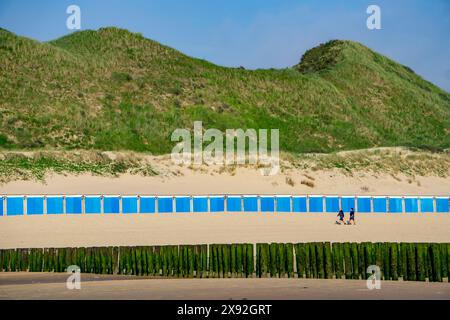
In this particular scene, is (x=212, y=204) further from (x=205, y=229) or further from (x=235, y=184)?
(x=235, y=184)

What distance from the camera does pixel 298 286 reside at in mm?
27406

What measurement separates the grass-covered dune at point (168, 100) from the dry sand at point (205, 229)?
83.9ft

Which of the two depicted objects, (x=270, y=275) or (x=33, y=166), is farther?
(x=33, y=166)

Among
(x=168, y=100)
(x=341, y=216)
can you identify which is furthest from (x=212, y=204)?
(x=168, y=100)

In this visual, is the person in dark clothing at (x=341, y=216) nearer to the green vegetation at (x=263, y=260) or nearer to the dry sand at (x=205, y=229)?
the dry sand at (x=205, y=229)

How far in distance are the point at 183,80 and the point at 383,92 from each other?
108 feet

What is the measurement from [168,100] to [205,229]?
4657cm

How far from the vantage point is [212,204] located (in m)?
47.1

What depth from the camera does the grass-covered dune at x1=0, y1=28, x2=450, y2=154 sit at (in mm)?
75500

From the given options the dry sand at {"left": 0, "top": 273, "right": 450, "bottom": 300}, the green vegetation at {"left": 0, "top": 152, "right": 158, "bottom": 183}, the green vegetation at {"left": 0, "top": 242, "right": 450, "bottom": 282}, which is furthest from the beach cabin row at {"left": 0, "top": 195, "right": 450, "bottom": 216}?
the dry sand at {"left": 0, "top": 273, "right": 450, "bottom": 300}

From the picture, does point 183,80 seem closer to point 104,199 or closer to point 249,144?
point 249,144

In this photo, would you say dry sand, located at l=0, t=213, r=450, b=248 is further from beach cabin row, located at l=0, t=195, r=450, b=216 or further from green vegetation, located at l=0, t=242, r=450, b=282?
green vegetation, located at l=0, t=242, r=450, b=282

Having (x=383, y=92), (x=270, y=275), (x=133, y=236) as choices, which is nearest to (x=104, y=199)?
(x=133, y=236)

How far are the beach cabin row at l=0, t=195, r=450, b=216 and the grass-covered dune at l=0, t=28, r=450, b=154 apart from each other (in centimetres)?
2325
